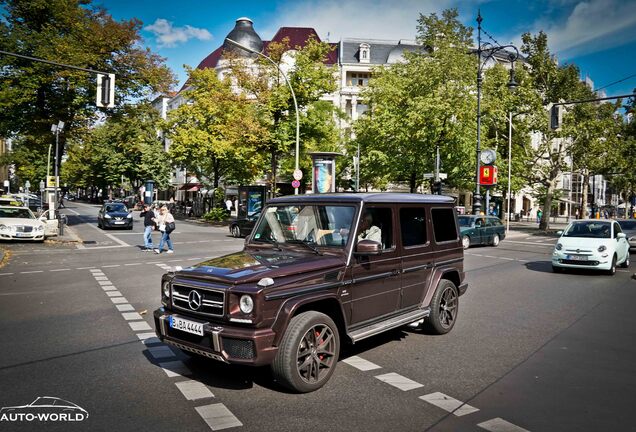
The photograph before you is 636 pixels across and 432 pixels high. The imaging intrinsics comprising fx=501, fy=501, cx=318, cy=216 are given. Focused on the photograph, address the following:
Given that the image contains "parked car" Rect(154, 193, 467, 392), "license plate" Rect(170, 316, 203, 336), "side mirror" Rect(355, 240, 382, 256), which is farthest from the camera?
"side mirror" Rect(355, 240, 382, 256)

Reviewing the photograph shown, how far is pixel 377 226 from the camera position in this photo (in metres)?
5.88

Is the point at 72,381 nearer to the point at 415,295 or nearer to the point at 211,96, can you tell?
the point at 415,295

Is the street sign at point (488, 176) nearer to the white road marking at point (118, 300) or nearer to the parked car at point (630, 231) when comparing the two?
the parked car at point (630, 231)

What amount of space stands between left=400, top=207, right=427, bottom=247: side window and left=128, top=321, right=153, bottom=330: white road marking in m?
3.93

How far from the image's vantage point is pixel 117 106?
95.7ft

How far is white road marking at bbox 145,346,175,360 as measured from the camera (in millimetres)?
5910

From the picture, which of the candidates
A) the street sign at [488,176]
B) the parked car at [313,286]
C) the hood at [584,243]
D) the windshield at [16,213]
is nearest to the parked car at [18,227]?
the windshield at [16,213]

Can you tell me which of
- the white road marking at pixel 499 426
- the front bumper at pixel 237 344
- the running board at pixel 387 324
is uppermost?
the front bumper at pixel 237 344

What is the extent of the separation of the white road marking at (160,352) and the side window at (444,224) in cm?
377

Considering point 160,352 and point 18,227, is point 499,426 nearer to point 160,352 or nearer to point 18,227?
point 160,352

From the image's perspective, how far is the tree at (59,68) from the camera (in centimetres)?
2495

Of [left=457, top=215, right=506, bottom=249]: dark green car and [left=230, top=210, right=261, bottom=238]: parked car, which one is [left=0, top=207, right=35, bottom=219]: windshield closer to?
[left=230, top=210, right=261, bottom=238]: parked car

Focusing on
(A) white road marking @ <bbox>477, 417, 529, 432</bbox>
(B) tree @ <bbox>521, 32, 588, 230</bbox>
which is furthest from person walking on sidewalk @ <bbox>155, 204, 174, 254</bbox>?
(B) tree @ <bbox>521, 32, 588, 230</bbox>

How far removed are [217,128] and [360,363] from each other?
32.6m
